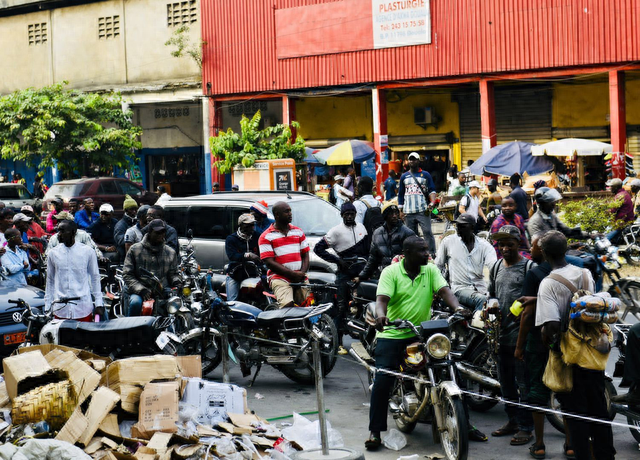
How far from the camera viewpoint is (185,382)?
7438 mm

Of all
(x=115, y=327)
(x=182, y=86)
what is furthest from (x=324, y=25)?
(x=115, y=327)

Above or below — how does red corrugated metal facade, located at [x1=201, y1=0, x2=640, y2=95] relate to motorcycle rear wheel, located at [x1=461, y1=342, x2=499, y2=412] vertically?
above

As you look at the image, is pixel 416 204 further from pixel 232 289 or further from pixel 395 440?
pixel 395 440

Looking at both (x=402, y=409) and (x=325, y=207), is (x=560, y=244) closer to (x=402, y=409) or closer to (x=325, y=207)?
(x=402, y=409)

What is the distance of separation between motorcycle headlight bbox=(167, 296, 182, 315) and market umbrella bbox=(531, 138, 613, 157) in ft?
54.5

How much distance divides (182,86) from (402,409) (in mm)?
29139

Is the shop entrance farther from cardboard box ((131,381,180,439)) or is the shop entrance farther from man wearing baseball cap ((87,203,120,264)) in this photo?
cardboard box ((131,381,180,439))

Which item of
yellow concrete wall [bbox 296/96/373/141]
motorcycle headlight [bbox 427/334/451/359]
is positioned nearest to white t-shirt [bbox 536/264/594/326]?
motorcycle headlight [bbox 427/334/451/359]

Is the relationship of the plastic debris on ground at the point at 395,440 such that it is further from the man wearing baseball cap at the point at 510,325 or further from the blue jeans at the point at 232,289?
the blue jeans at the point at 232,289

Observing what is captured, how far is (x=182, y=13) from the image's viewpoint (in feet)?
113

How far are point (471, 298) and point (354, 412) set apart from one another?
1.62 meters

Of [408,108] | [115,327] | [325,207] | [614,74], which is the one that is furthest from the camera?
[408,108]

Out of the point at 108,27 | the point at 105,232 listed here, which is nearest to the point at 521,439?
the point at 105,232

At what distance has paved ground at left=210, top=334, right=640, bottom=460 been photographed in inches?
281
